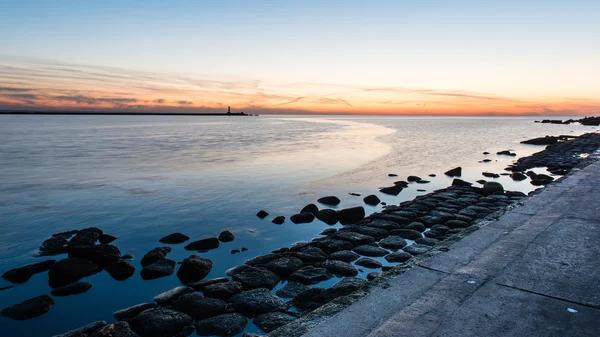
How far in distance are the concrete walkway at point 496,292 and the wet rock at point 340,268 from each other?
1854mm

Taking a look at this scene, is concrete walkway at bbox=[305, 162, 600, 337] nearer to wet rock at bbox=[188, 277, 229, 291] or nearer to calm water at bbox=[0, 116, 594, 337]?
calm water at bbox=[0, 116, 594, 337]

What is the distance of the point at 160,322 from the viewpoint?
16.8 ft

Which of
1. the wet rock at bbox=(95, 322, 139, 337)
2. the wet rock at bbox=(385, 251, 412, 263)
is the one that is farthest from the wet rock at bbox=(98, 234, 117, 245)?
the wet rock at bbox=(385, 251, 412, 263)

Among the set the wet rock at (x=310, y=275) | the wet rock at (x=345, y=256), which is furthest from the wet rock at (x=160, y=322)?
the wet rock at (x=345, y=256)

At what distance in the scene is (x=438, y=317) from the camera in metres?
3.70

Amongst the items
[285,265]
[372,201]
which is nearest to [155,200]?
[372,201]

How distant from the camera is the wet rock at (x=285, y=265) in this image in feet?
22.6

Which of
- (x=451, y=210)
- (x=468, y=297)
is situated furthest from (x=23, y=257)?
(x=451, y=210)

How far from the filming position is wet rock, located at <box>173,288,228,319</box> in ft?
17.7

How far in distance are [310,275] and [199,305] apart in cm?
201

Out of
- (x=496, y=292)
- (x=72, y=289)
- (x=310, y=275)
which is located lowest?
(x=72, y=289)

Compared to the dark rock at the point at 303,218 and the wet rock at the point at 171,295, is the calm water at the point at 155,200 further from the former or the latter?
the wet rock at the point at 171,295

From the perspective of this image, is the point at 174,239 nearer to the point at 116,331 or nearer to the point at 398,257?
the point at 116,331

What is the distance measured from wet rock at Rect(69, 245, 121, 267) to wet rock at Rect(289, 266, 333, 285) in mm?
3905
